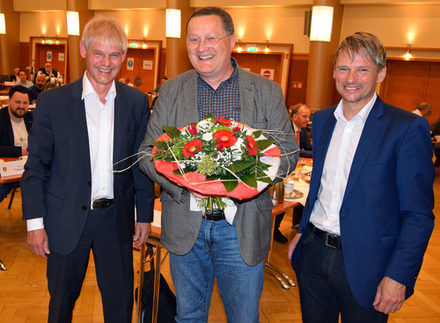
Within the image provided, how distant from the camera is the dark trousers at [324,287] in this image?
1.73 metres

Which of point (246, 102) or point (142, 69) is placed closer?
point (246, 102)

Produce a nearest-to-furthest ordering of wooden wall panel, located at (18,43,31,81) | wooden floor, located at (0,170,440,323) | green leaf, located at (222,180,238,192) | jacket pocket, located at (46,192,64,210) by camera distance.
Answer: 1. green leaf, located at (222,180,238,192)
2. jacket pocket, located at (46,192,64,210)
3. wooden floor, located at (0,170,440,323)
4. wooden wall panel, located at (18,43,31,81)

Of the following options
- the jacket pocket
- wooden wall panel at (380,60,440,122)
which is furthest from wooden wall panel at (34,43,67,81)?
the jacket pocket

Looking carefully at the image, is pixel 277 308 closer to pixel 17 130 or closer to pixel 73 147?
pixel 73 147

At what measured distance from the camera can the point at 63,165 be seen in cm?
196

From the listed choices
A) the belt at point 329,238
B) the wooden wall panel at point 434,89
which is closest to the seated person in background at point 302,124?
the belt at point 329,238

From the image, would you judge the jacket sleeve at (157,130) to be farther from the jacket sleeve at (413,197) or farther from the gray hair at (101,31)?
the jacket sleeve at (413,197)

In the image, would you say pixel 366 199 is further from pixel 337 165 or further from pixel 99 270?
pixel 99 270

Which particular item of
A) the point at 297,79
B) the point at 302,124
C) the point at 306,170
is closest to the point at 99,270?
the point at 306,170

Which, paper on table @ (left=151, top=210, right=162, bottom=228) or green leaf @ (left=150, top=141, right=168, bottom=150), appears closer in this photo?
green leaf @ (left=150, top=141, right=168, bottom=150)

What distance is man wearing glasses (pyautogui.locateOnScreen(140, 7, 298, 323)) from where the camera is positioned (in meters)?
1.71

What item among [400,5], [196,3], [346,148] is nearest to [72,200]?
[346,148]

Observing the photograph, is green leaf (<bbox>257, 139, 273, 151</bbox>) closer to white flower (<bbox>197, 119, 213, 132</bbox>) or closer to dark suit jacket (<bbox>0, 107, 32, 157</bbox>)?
white flower (<bbox>197, 119, 213, 132</bbox>)

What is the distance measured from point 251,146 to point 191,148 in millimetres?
234
